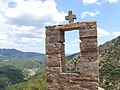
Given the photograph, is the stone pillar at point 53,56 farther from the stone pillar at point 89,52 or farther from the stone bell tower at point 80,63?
the stone pillar at point 89,52

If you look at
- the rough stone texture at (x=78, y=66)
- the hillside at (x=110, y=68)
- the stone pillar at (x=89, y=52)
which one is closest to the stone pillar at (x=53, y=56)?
the rough stone texture at (x=78, y=66)

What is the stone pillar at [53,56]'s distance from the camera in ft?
32.7

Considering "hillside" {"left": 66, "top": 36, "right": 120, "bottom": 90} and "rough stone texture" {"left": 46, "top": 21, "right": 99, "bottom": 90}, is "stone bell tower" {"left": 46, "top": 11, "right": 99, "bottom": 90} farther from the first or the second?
"hillside" {"left": 66, "top": 36, "right": 120, "bottom": 90}

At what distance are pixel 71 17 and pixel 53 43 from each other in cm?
144

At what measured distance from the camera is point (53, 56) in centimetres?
1011

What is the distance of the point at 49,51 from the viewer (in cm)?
1020

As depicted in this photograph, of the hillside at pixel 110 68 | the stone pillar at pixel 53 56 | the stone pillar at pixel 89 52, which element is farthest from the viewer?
the hillside at pixel 110 68

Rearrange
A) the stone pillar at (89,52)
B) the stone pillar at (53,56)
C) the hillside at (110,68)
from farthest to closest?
the hillside at (110,68) → the stone pillar at (53,56) → the stone pillar at (89,52)

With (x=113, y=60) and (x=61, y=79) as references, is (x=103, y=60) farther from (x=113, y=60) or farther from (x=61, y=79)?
(x=61, y=79)

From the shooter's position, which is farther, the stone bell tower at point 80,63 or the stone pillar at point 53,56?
the stone pillar at point 53,56

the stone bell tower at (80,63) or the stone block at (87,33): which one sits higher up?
the stone block at (87,33)

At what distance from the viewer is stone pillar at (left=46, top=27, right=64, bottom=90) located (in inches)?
393

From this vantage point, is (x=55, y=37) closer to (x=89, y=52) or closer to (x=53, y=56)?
(x=53, y=56)

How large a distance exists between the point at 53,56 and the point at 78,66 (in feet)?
3.96
